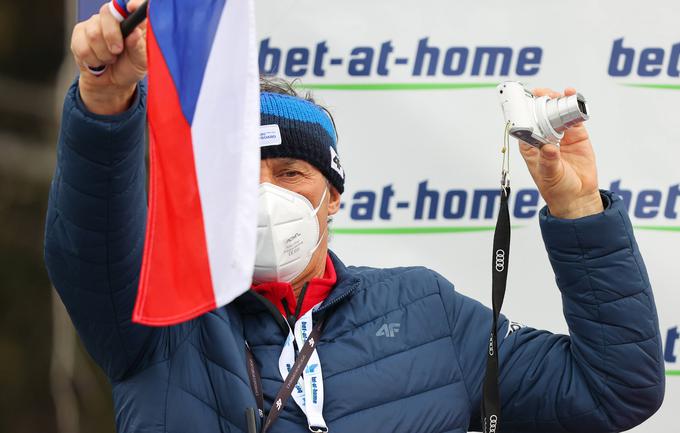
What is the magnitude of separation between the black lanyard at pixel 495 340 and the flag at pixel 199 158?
889 mm

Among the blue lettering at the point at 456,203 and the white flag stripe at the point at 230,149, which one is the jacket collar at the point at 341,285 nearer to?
the white flag stripe at the point at 230,149

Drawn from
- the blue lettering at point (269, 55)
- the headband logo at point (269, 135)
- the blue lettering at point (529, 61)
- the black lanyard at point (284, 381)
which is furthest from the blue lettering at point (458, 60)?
the black lanyard at point (284, 381)

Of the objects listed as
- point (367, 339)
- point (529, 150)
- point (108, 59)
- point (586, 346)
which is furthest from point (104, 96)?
point (586, 346)

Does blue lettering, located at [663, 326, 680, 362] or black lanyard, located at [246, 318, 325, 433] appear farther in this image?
blue lettering, located at [663, 326, 680, 362]

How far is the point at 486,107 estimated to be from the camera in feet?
12.2

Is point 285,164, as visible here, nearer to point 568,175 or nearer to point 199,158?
point 568,175

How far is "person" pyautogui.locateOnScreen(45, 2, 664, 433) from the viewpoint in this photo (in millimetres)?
2320

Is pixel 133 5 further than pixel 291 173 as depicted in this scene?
No

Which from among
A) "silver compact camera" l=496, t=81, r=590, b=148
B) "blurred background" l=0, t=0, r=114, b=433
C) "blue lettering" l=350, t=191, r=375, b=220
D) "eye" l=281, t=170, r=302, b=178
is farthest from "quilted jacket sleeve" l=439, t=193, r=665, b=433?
"blurred background" l=0, t=0, r=114, b=433

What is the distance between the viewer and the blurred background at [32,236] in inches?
156

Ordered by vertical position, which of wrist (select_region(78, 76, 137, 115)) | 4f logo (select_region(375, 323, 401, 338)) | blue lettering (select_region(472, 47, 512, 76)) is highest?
blue lettering (select_region(472, 47, 512, 76))

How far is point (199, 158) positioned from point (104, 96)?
0.97 ft

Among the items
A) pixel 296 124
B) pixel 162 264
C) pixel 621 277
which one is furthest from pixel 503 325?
pixel 162 264

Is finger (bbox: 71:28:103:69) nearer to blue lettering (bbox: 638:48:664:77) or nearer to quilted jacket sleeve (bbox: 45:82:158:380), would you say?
quilted jacket sleeve (bbox: 45:82:158:380)
